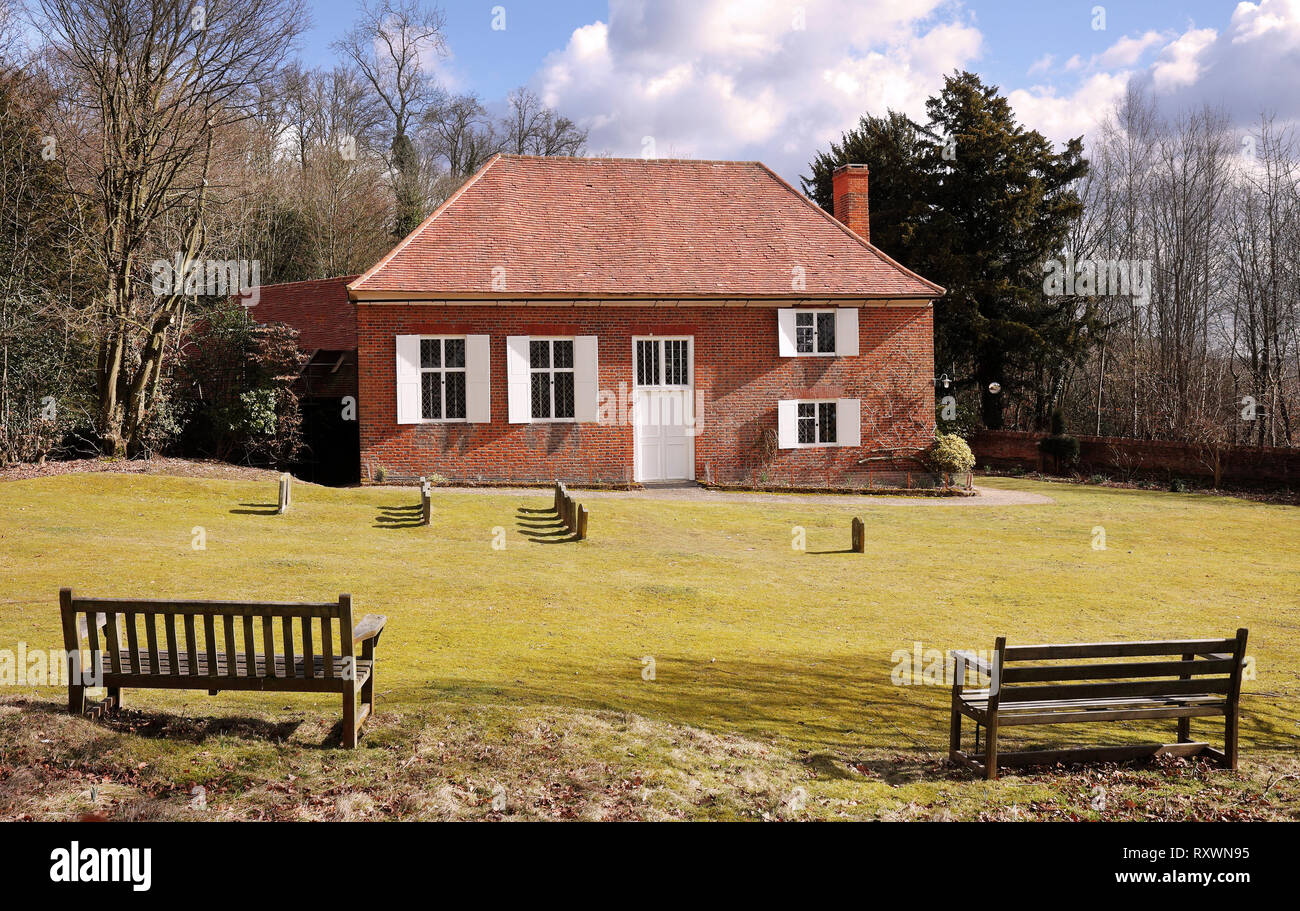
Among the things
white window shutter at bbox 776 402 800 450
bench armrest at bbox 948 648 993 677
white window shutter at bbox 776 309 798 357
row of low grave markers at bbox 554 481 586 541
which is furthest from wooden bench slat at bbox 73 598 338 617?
white window shutter at bbox 776 309 798 357

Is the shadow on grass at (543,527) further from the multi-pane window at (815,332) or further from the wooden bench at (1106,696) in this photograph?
the wooden bench at (1106,696)

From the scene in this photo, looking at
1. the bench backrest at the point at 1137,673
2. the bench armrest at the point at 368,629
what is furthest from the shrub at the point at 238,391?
the bench backrest at the point at 1137,673

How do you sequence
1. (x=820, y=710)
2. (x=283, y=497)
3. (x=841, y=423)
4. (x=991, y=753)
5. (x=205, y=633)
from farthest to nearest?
(x=841, y=423), (x=283, y=497), (x=820, y=710), (x=205, y=633), (x=991, y=753)

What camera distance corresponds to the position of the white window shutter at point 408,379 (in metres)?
21.7

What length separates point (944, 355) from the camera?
34.8 meters

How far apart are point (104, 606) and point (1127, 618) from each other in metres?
10.7

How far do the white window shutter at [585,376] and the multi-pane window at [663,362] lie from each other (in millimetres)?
1194

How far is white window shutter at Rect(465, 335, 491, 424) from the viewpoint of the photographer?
22000mm

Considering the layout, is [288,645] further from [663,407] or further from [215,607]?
[663,407]

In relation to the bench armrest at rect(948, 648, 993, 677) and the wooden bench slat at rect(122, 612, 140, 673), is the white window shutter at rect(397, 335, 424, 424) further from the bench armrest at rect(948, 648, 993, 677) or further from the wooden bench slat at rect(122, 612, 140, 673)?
the bench armrest at rect(948, 648, 993, 677)

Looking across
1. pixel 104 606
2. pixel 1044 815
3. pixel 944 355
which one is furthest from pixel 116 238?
pixel 944 355

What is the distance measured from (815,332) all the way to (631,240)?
17.1 feet

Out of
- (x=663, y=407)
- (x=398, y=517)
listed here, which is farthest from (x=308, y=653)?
(x=663, y=407)

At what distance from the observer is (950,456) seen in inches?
926
